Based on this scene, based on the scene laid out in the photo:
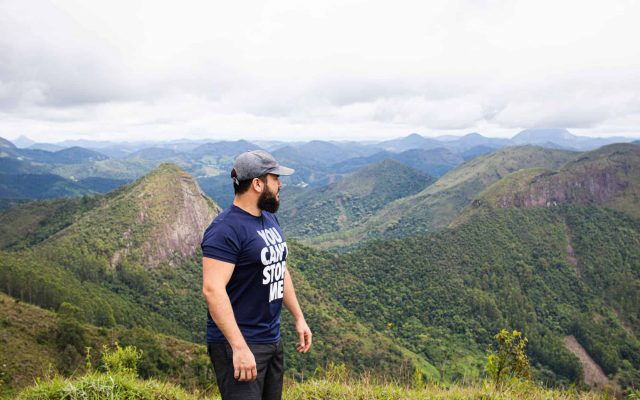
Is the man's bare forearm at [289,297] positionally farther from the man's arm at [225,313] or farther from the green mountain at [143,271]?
the green mountain at [143,271]

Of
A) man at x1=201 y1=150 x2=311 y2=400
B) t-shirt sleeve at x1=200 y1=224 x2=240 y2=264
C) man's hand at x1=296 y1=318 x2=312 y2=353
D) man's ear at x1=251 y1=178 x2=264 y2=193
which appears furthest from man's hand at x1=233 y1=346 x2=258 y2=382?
man's ear at x1=251 y1=178 x2=264 y2=193

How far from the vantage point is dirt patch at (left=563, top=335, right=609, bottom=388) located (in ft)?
309

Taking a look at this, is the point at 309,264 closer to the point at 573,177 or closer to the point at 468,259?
the point at 468,259

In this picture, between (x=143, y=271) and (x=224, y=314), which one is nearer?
(x=224, y=314)

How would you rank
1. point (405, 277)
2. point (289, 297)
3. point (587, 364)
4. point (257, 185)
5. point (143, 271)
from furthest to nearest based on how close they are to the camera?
1. point (405, 277)
2. point (587, 364)
3. point (143, 271)
4. point (289, 297)
5. point (257, 185)

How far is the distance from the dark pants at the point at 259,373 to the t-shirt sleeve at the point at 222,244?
3.64 feet

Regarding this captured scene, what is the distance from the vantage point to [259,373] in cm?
477

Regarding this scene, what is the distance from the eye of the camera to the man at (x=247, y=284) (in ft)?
14.2

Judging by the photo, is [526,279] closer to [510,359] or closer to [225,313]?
[510,359]

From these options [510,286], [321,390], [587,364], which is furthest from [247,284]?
[510,286]

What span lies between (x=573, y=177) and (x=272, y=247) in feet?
674

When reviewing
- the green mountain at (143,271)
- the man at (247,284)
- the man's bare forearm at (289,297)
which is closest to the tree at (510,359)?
the man's bare forearm at (289,297)

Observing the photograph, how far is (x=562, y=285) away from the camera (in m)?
131

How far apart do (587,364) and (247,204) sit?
126m
